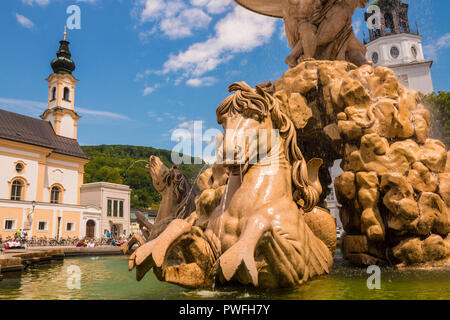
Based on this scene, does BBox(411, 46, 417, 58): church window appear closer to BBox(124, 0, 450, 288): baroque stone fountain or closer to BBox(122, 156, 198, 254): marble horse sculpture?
BBox(124, 0, 450, 288): baroque stone fountain

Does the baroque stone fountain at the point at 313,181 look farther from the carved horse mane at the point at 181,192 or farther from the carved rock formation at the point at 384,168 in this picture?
the carved horse mane at the point at 181,192

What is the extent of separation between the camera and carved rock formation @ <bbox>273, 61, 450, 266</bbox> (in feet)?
18.9

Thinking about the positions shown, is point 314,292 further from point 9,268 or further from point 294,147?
point 9,268

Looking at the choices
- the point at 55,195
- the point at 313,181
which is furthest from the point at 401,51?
the point at 55,195

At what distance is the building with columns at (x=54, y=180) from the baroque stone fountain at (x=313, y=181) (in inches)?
1342

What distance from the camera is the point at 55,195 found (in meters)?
45.2

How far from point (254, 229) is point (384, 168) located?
13.0 feet

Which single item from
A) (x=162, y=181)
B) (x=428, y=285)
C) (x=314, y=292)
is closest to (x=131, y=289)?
(x=314, y=292)

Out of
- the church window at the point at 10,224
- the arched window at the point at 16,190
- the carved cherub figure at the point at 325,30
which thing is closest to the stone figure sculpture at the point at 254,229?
the carved cherub figure at the point at 325,30

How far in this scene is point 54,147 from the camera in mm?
44531

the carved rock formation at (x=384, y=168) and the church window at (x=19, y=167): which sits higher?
the church window at (x=19, y=167)

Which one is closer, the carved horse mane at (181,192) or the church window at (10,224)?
the carved horse mane at (181,192)

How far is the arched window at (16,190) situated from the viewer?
3975 cm

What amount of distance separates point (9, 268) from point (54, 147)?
4328 cm
